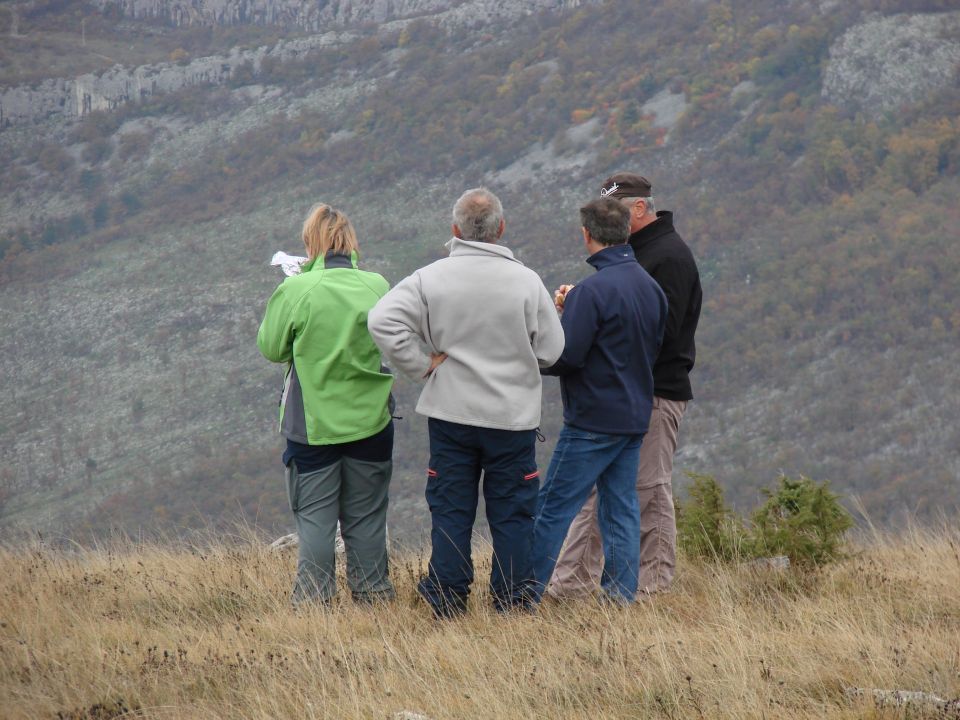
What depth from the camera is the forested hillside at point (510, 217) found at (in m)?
26.1

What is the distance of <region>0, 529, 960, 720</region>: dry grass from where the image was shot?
10.5 feet

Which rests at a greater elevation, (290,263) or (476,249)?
(476,249)

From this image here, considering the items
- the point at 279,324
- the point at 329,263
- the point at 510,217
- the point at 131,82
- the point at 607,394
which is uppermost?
the point at 329,263

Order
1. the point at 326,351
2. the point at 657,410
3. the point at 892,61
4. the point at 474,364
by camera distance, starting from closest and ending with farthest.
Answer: the point at 474,364 < the point at 326,351 < the point at 657,410 < the point at 892,61

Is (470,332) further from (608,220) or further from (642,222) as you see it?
(642,222)

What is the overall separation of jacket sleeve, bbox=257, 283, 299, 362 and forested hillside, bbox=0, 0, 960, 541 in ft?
49.0

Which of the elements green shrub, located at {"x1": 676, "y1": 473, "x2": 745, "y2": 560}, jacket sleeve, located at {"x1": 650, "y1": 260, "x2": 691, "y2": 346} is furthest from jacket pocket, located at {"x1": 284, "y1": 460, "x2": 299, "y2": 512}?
green shrub, located at {"x1": 676, "y1": 473, "x2": 745, "y2": 560}

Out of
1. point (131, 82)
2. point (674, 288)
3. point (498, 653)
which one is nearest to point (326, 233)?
point (674, 288)

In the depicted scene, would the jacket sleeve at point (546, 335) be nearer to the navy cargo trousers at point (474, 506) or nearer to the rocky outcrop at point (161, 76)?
the navy cargo trousers at point (474, 506)

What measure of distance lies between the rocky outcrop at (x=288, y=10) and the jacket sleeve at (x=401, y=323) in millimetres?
52151

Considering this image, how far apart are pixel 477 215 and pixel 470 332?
461mm

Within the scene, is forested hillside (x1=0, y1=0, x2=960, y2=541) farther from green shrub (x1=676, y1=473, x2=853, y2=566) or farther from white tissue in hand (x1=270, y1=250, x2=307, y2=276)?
white tissue in hand (x1=270, y1=250, x2=307, y2=276)

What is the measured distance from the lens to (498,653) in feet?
11.6

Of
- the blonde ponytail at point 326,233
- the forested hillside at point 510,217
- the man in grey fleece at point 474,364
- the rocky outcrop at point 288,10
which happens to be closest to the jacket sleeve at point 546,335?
the man in grey fleece at point 474,364
